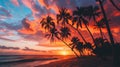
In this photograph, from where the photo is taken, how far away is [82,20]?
5097 cm

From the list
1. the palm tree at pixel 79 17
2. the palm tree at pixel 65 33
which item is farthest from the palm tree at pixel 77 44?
the palm tree at pixel 79 17

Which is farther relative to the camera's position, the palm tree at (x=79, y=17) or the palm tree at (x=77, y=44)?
the palm tree at (x=77, y=44)

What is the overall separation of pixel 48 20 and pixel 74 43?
58.8 ft

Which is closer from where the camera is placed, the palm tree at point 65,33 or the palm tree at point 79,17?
the palm tree at point 79,17

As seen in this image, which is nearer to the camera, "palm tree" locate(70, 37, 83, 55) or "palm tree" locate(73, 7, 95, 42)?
"palm tree" locate(73, 7, 95, 42)

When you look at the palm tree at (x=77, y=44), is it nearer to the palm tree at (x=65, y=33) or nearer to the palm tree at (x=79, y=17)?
the palm tree at (x=65, y=33)

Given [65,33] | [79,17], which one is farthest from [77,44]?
[79,17]

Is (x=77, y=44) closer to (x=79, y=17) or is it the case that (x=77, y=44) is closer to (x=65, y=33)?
(x=65, y=33)

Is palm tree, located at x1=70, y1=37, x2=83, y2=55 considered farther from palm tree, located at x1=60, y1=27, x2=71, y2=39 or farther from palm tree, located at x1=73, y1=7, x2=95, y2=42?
palm tree, located at x1=73, y1=7, x2=95, y2=42

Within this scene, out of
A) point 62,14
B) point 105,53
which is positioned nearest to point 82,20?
point 62,14

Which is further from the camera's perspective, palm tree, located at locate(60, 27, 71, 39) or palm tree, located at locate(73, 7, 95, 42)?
palm tree, located at locate(60, 27, 71, 39)

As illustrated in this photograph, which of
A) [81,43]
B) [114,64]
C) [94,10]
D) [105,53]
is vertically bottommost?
[114,64]

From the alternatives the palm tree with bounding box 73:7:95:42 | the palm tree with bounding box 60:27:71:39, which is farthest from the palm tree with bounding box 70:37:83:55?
the palm tree with bounding box 73:7:95:42

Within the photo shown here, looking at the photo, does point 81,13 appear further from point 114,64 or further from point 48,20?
point 114,64
